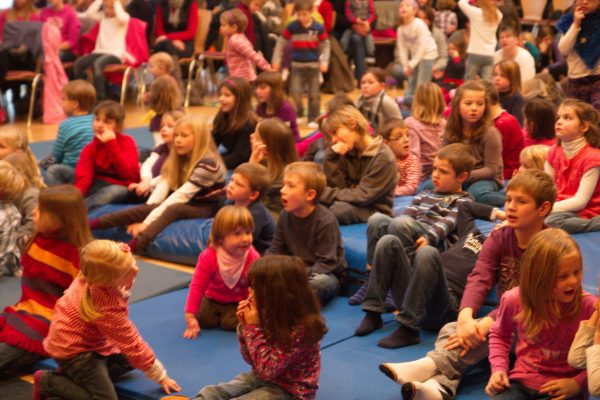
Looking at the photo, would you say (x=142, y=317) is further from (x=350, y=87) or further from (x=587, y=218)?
(x=350, y=87)

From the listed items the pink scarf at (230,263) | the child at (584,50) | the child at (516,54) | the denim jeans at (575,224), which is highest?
the child at (584,50)

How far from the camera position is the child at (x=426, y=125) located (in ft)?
20.6

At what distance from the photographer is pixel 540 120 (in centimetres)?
590

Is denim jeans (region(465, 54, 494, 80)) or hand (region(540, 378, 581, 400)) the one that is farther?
denim jeans (region(465, 54, 494, 80))

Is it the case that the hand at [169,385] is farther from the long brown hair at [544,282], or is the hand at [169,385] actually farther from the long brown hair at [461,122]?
the long brown hair at [461,122]

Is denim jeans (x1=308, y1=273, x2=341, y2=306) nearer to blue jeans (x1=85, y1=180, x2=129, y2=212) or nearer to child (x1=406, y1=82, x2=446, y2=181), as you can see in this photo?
child (x1=406, y1=82, x2=446, y2=181)

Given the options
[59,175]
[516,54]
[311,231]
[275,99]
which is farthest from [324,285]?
[516,54]

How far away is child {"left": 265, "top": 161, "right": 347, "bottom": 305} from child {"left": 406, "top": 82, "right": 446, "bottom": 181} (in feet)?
5.55

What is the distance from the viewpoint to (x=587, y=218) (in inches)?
191

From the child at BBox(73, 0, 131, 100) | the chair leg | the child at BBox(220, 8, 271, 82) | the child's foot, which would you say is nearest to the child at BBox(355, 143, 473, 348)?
the child's foot

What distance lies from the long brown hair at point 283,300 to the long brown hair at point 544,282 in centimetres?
76

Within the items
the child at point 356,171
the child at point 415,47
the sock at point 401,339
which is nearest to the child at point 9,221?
the child at point 356,171

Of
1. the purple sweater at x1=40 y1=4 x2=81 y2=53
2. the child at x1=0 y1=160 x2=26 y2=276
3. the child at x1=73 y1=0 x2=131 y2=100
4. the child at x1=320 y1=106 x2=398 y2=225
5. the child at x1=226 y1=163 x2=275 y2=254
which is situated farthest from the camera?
the purple sweater at x1=40 y1=4 x2=81 y2=53

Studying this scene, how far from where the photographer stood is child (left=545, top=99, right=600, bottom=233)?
478 cm
